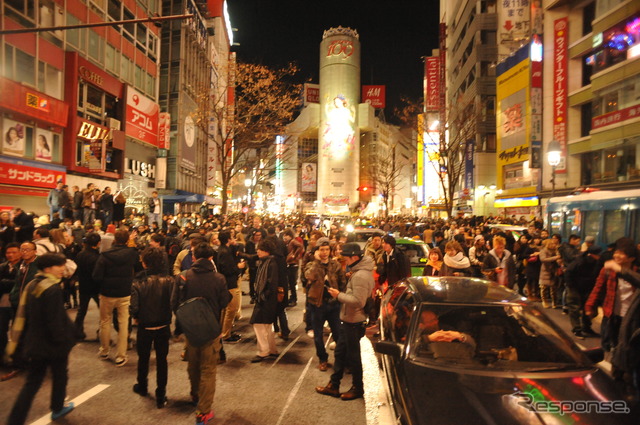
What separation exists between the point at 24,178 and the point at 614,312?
20.5m

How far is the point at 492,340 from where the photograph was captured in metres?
3.72

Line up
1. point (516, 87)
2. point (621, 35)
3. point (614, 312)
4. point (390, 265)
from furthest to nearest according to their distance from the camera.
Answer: point (516, 87) → point (621, 35) → point (390, 265) → point (614, 312)

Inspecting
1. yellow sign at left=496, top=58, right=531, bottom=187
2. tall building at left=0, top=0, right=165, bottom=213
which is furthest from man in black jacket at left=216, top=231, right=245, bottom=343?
yellow sign at left=496, top=58, right=531, bottom=187

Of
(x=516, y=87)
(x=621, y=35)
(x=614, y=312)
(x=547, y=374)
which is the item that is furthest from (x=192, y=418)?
(x=516, y=87)

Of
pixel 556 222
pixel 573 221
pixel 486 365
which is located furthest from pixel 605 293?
pixel 556 222

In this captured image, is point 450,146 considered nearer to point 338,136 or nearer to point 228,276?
point 228,276

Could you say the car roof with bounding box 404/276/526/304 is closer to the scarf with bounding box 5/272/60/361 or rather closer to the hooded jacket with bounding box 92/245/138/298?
the scarf with bounding box 5/272/60/361

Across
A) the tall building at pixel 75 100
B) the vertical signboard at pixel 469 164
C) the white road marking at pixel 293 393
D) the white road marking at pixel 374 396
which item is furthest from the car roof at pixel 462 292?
the vertical signboard at pixel 469 164

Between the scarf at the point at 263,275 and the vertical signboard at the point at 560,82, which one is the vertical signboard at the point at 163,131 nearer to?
the vertical signboard at the point at 560,82

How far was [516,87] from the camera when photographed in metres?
35.2

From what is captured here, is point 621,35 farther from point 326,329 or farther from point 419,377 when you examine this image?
point 419,377

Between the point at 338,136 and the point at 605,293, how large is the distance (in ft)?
306

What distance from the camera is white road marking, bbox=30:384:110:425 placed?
4258mm

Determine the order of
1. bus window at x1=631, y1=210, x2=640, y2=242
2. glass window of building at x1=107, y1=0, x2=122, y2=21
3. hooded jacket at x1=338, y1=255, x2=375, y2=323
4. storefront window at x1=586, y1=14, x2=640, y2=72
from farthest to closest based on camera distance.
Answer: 1. glass window of building at x1=107, y1=0, x2=122, y2=21
2. storefront window at x1=586, y1=14, x2=640, y2=72
3. bus window at x1=631, y1=210, x2=640, y2=242
4. hooded jacket at x1=338, y1=255, x2=375, y2=323
